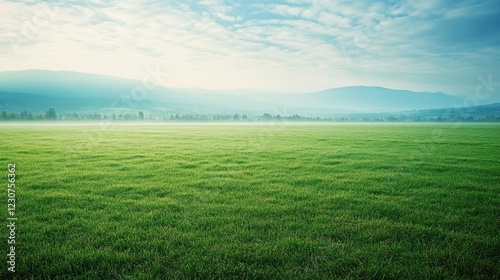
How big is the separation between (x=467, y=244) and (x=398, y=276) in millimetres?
2051

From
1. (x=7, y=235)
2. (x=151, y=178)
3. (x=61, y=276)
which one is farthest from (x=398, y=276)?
(x=151, y=178)

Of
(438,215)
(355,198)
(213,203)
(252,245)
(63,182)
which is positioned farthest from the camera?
(63,182)

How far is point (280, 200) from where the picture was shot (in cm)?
831

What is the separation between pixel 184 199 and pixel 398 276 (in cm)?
576

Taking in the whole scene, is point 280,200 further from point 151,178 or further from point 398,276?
point 151,178

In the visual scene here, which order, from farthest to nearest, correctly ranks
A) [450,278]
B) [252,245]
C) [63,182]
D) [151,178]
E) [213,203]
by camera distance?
[151,178] → [63,182] → [213,203] → [252,245] → [450,278]

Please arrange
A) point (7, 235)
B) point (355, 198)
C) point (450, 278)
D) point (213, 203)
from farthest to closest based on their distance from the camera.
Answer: point (355, 198), point (213, 203), point (7, 235), point (450, 278)

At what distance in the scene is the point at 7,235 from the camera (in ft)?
19.4

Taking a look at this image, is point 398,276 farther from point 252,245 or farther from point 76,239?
point 76,239

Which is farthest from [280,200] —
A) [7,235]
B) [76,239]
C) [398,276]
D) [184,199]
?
[7,235]

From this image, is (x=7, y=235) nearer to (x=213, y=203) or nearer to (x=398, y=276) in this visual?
(x=213, y=203)

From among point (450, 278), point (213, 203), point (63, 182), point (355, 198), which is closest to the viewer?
point (450, 278)

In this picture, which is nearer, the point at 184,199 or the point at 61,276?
the point at 61,276

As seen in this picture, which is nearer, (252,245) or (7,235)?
(252,245)
